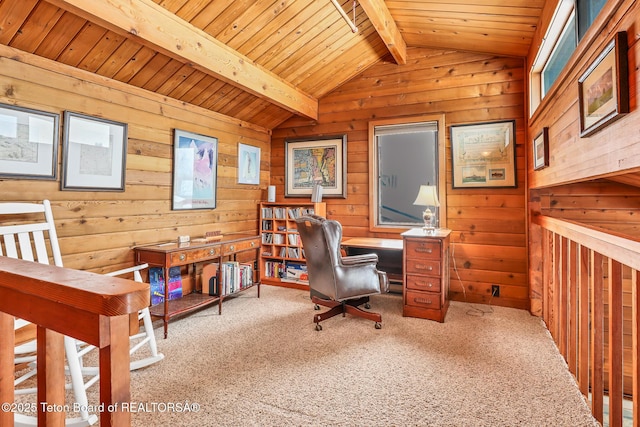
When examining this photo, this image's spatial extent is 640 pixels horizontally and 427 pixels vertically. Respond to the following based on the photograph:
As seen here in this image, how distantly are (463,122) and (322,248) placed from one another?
2.25 metres

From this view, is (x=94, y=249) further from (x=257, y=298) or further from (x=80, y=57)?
(x=257, y=298)

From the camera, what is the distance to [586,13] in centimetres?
181

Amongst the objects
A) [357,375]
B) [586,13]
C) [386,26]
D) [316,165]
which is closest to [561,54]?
[586,13]

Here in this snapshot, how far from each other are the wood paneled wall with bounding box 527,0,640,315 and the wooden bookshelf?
2487 mm

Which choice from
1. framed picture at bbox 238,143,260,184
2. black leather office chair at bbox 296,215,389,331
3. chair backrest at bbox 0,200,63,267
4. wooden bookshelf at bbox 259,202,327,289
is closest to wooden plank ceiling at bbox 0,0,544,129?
framed picture at bbox 238,143,260,184

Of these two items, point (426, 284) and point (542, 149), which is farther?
point (426, 284)

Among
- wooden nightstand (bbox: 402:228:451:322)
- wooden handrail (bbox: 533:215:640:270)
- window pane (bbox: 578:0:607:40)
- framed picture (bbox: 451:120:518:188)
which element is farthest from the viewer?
framed picture (bbox: 451:120:518:188)

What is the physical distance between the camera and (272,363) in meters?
2.31

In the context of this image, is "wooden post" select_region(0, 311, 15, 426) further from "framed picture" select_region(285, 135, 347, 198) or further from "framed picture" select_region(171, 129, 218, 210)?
"framed picture" select_region(285, 135, 347, 198)

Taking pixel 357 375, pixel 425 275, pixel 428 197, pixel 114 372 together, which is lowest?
pixel 357 375

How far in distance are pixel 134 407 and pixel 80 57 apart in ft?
8.15

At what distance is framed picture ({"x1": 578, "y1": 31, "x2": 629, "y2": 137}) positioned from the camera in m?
1.21

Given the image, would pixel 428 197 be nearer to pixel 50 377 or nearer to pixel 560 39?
pixel 560 39

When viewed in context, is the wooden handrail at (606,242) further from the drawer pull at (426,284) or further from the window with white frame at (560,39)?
the drawer pull at (426,284)
